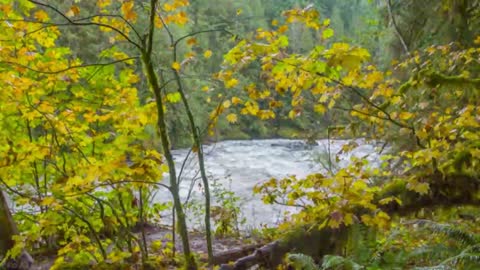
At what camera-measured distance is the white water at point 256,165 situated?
29.2 ft

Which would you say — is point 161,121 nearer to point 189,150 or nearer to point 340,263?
point 189,150

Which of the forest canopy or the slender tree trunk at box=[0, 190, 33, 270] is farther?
the slender tree trunk at box=[0, 190, 33, 270]

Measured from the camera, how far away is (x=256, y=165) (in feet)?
44.7

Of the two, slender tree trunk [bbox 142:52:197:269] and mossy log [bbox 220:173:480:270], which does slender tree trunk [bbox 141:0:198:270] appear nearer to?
slender tree trunk [bbox 142:52:197:269]

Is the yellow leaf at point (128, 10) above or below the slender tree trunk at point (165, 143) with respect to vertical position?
above

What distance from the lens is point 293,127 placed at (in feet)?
75.5

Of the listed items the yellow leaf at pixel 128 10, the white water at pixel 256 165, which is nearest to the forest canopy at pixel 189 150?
the yellow leaf at pixel 128 10

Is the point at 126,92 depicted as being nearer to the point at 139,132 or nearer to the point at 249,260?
the point at 139,132

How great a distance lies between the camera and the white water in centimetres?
889

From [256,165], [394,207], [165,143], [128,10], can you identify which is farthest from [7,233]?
[256,165]

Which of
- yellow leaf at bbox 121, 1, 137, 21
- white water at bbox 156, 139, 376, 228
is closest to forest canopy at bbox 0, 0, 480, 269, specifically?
→ yellow leaf at bbox 121, 1, 137, 21

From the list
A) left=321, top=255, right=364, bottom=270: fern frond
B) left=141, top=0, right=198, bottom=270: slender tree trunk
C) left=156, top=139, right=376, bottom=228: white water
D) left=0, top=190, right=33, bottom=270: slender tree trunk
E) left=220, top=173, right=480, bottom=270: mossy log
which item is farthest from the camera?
left=156, top=139, right=376, bottom=228: white water

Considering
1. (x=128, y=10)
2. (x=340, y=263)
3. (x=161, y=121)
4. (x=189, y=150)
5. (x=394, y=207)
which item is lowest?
(x=340, y=263)

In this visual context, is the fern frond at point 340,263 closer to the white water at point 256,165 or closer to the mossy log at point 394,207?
A: the mossy log at point 394,207
